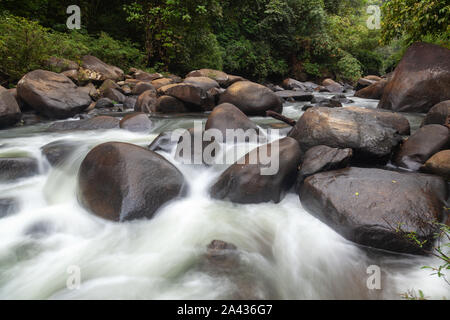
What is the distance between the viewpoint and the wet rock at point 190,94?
22.0 ft

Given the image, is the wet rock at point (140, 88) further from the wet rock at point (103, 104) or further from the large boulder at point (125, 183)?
the large boulder at point (125, 183)

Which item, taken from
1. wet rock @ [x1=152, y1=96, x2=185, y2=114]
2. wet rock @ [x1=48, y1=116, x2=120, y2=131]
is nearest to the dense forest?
wet rock @ [x1=48, y1=116, x2=120, y2=131]

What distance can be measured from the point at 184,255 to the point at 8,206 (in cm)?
206

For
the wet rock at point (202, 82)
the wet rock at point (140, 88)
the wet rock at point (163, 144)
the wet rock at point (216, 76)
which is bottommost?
the wet rock at point (163, 144)

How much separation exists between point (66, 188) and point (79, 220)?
2.41ft

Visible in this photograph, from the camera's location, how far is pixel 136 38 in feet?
41.4

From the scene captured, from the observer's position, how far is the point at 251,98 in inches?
242

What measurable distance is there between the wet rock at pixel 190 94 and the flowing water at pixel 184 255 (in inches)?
147

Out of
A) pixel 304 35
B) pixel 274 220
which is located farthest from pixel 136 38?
pixel 274 220

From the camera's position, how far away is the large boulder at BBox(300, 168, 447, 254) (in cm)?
235

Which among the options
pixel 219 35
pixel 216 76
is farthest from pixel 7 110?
pixel 219 35

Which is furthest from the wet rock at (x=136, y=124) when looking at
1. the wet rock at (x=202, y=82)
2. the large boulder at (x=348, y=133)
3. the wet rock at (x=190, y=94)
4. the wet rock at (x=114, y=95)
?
the large boulder at (x=348, y=133)

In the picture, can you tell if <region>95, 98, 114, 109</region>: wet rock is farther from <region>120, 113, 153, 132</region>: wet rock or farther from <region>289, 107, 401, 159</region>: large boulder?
<region>289, 107, 401, 159</region>: large boulder

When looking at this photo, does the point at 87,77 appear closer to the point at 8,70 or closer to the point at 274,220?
the point at 8,70
